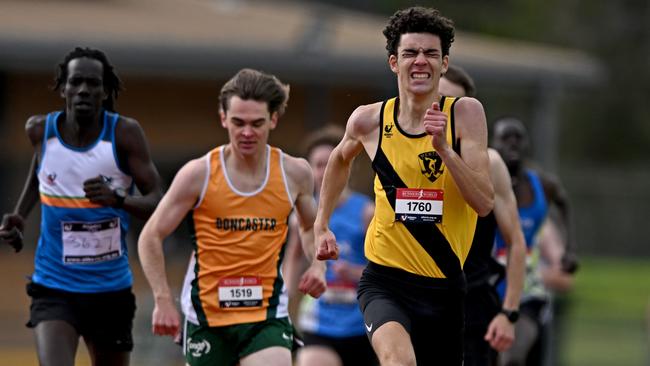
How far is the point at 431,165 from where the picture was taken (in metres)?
6.86

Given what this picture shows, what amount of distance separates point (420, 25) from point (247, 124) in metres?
1.25

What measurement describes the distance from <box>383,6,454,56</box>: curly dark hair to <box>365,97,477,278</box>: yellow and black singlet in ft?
0.96

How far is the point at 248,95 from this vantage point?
768 centimetres

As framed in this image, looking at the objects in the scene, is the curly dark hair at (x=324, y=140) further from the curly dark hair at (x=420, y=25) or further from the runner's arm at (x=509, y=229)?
the curly dark hair at (x=420, y=25)

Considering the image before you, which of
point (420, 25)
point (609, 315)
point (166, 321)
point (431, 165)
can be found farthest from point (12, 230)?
point (609, 315)

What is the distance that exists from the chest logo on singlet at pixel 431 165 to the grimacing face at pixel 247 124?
45.9 inches

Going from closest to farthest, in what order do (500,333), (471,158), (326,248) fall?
(471,158) → (326,248) → (500,333)

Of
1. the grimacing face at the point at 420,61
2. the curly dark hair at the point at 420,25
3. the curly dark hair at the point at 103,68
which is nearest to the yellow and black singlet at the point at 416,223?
the grimacing face at the point at 420,61

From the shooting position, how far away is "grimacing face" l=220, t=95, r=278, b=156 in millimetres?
7629

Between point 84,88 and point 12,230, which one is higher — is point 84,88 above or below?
above

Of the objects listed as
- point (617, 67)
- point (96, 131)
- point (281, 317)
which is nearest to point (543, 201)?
point (281, 317)

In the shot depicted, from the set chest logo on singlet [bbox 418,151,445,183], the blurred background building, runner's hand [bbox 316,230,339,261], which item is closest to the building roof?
the blurred background building

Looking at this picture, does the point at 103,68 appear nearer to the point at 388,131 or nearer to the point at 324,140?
the point at 388,131

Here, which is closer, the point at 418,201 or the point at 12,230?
the point at 418,201
